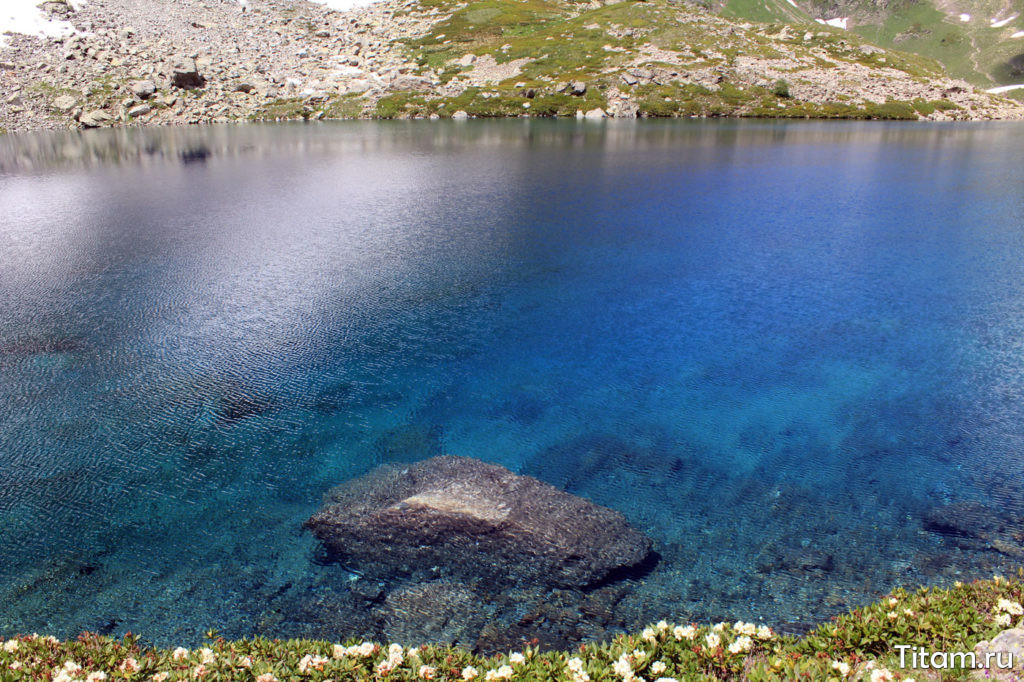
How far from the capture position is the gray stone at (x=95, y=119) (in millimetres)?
92875

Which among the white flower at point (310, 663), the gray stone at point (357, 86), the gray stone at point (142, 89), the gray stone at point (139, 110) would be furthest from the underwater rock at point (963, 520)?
the gray stone at point (357, 86)

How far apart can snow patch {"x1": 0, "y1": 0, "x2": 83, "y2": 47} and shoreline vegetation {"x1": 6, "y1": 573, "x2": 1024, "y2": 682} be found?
5777 inches

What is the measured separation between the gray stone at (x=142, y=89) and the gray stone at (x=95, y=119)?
8.98 metres

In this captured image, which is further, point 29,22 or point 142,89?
point 29,22

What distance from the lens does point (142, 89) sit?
338 ft

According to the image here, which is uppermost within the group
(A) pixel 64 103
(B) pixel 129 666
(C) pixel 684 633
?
(A) pixel 64 103

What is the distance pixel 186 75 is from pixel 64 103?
20550 millimetres

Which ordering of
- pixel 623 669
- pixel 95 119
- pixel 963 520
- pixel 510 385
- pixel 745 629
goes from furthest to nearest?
pixel 95 119 → pixel 510 385 → pixel 963 520 → pixel 745 629 → pixel 623 669

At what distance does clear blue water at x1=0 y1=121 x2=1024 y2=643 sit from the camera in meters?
10.7

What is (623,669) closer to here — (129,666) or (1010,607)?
(1010,607)

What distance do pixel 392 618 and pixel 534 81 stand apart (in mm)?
129925

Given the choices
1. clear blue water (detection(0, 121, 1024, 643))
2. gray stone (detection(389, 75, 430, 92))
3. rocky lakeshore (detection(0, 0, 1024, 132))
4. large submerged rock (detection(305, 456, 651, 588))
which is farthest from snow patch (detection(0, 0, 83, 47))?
large submerged rock (detection(305, 456, 651, 588))

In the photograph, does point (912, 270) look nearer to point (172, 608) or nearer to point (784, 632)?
point (784, 632)

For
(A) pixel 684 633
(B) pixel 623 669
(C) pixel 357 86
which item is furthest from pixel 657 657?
(C) pixel 357 86
